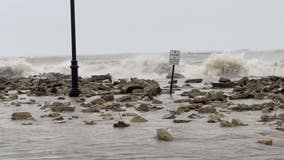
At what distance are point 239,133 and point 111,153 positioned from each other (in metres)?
2.16

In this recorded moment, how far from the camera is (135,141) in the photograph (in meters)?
7.49

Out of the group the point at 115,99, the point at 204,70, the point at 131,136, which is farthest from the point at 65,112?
the point at 204,70

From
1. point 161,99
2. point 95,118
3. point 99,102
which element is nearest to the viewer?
point 95,118

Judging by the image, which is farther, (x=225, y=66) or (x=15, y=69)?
(x=15, y=69)

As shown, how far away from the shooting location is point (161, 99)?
45.3 feet

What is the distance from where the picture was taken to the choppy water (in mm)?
6543

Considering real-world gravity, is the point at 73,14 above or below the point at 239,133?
above

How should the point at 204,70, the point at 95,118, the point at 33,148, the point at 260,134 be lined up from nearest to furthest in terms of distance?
the point at 33,148, the point at 260,134, the point at 95,118, the point at 204,70

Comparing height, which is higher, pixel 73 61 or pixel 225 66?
pixel 73 61

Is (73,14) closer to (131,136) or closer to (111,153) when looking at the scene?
(131,136)

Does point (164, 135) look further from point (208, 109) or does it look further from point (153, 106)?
point (153, 106)

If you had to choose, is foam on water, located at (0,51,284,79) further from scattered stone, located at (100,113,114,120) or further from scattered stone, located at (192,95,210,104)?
scattered stone, located at (100,113,114,120)

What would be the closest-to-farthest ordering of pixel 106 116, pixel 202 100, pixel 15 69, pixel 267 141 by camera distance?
pixel 267 141
pixel 106 116
pixel 202 100
pixel 15 69

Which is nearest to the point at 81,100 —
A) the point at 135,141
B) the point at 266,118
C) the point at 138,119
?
the point at 138,119
